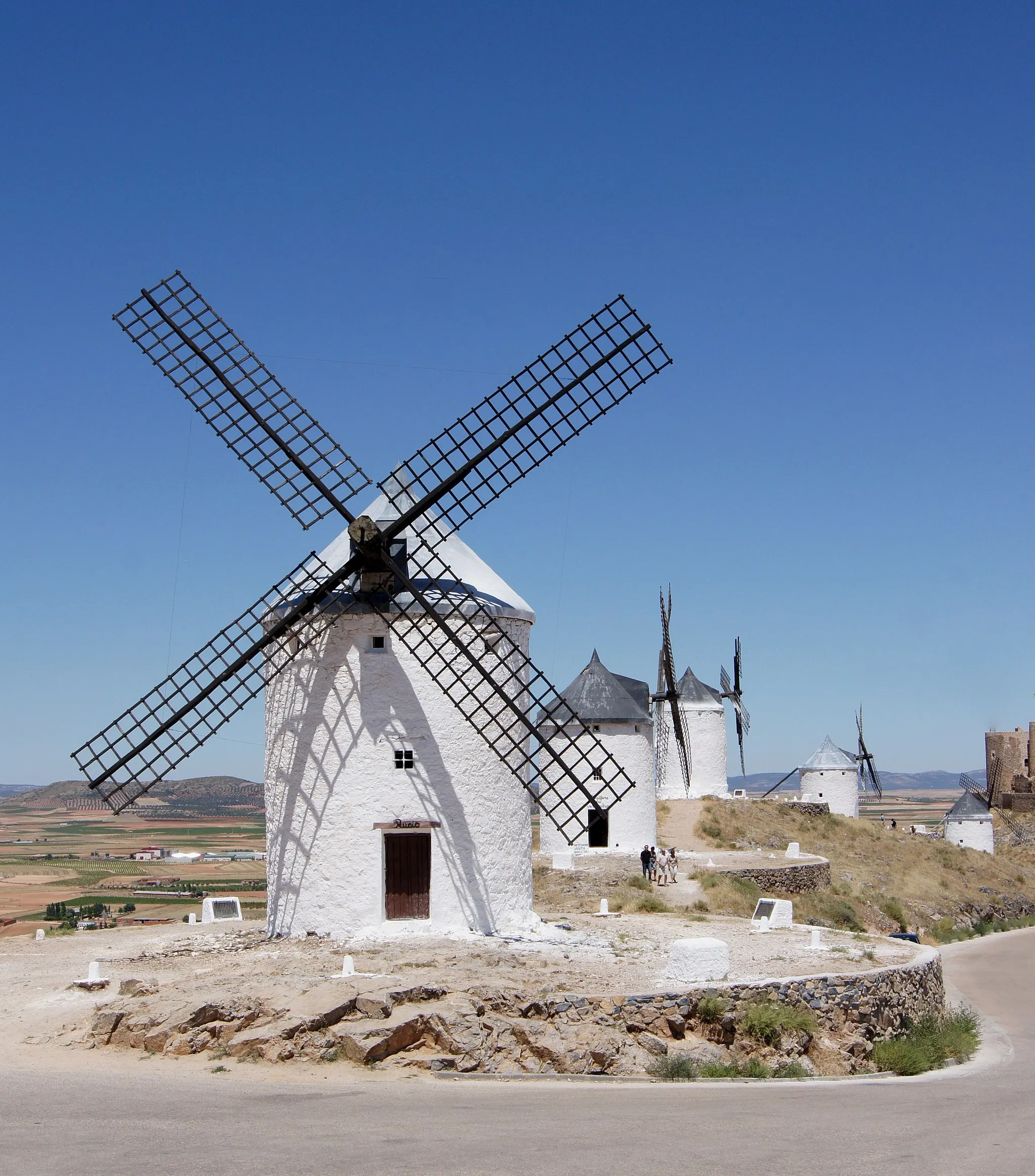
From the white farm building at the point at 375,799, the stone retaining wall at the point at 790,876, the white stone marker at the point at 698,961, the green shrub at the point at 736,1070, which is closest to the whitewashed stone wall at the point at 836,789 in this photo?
the stone retaining wall at the point at 790,876

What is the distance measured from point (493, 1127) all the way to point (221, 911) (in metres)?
12.9

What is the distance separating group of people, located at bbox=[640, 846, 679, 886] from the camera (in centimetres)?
2634

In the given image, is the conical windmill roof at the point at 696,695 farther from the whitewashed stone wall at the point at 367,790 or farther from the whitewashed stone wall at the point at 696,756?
the whitewashed stone wall at the point at 367,790

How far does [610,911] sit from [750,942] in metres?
5.10

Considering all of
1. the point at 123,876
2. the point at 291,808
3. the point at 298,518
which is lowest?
the point at 123,876

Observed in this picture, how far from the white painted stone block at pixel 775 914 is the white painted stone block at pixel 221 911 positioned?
8.37 m

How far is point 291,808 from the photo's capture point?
1672cm

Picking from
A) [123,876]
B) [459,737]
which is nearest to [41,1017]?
[459,737]

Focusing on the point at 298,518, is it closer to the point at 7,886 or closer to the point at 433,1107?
the point at 433,1107

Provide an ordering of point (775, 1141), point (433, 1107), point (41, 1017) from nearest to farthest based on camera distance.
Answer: point (775, 1141)
point (433, 1107)
point (41, 1017)

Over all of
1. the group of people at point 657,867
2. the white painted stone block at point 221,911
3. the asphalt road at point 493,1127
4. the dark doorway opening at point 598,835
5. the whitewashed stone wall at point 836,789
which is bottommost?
the asphalt road at point 493,1127

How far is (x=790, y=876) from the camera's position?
28969 millimetres

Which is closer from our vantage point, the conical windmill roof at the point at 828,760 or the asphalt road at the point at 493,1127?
the asphalt road at the point at 493,1127

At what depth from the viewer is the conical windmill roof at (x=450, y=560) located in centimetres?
1714
